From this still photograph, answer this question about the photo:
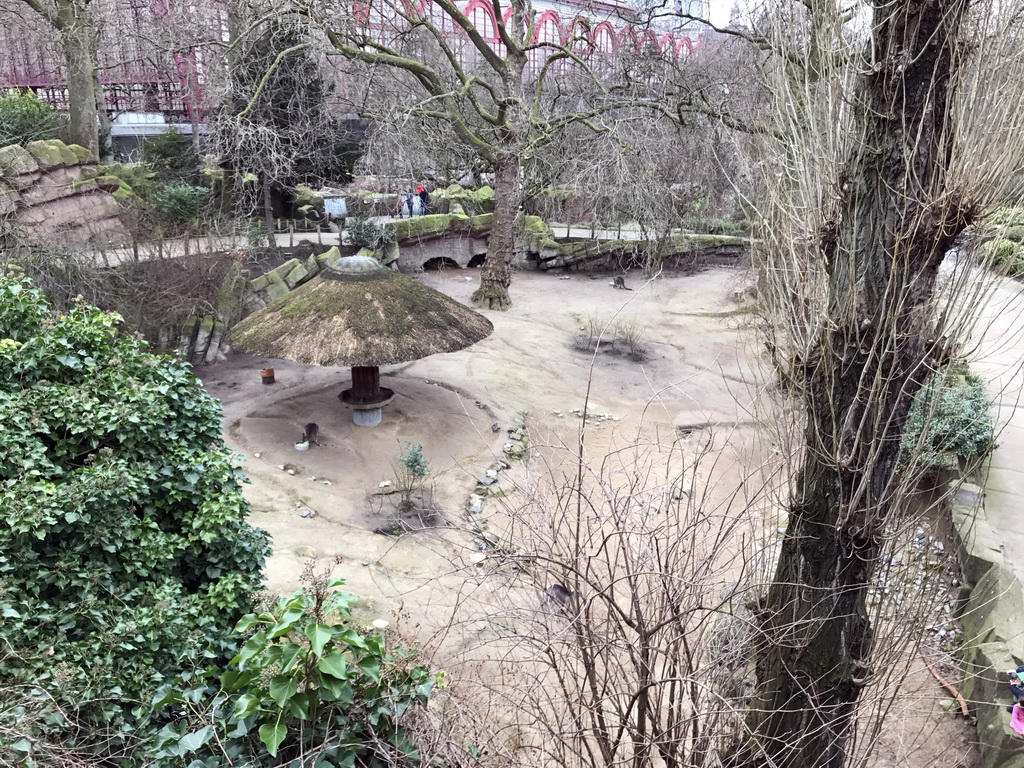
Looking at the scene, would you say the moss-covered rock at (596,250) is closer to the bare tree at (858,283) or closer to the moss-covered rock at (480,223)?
the moss-covered rock at (480,223)

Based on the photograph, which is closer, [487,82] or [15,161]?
[15,161]

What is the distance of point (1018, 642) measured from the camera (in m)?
4.82

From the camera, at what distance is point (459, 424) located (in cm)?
1012

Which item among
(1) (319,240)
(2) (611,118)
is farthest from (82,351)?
(2) (611,118)

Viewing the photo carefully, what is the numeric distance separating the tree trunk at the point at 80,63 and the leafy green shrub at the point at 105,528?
34.7 feet

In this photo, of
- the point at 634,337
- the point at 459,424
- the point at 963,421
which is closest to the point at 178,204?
the point at 459,424

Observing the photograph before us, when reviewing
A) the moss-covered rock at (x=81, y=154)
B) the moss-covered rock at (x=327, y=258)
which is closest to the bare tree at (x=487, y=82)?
the moss-covered rock at (x=327, y=258)

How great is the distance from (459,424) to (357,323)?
201 cm

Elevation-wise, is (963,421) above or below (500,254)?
below

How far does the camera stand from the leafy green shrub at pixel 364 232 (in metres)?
15.3

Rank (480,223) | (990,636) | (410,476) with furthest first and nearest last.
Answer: (480,223) < (410,476) < (990,636)

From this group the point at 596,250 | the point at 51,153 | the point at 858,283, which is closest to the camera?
the point at 858,283

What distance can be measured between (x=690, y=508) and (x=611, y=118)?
42.8 ft

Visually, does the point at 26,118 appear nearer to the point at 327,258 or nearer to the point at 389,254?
the point at 327,258
